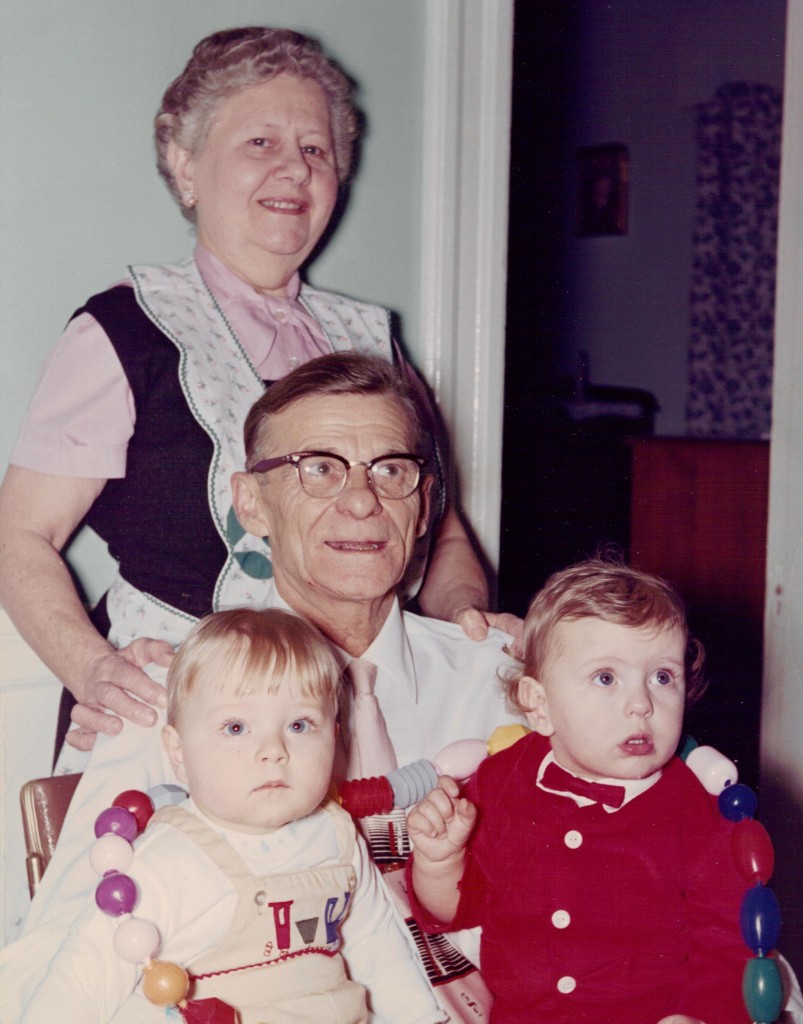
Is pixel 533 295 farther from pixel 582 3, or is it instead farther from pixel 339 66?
pixel 339 66

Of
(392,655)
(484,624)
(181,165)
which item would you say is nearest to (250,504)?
(392,655)

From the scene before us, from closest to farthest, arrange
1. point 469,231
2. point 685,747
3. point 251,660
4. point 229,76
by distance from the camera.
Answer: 1. point 251,660
2. point 685,747
3. point 229,76
4. point 469,231

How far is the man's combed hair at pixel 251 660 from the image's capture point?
4.14 ft

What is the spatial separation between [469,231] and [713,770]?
4.73 feet

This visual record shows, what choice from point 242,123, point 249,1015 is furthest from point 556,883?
point 242,123

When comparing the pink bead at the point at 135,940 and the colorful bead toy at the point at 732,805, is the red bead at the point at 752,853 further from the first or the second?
the pink bead at the point at 135,940

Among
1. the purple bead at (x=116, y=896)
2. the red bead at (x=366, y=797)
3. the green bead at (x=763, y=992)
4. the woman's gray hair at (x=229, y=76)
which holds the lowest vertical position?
the green bead at (x=763, y=992)

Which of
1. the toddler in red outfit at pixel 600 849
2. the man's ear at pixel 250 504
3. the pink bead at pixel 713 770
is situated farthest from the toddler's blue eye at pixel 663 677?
the man's ear at pixel 250 504

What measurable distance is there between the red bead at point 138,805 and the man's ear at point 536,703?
1.49ft

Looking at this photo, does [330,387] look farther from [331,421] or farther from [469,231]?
[469,231]

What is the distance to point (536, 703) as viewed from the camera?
144 centimetres

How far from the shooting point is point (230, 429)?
1.86 metres

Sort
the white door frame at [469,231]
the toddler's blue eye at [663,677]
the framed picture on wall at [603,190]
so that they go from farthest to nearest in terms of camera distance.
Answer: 1. the framed picture on wall at [603,190]
2. the white door frame at [469,231]
3. the toddler's blue eye at [663,677]

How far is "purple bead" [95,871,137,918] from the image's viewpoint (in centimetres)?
117
